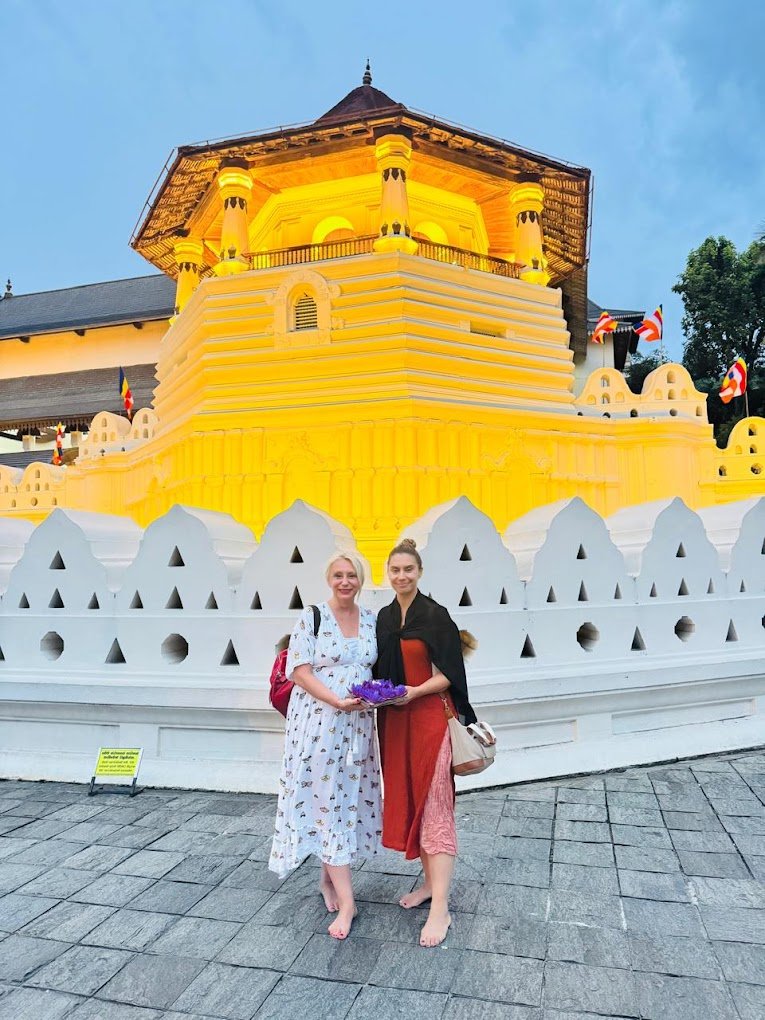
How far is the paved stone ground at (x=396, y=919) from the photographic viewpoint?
2.47 meters

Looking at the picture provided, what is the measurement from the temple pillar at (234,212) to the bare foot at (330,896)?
12368mm

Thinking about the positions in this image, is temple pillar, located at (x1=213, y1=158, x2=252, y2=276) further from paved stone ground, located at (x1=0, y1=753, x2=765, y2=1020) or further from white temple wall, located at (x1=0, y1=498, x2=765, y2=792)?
paved stone ground, located at (x1=0, y1=753, x2=765, y2=1020)

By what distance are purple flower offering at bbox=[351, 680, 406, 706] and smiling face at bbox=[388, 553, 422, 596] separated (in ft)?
1.49

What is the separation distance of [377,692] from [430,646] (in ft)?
1.04

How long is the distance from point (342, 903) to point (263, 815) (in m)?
1.44

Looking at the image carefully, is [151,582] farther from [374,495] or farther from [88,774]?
[374,495]

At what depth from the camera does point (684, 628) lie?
18.8ft

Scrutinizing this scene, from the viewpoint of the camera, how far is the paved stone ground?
2.47 m

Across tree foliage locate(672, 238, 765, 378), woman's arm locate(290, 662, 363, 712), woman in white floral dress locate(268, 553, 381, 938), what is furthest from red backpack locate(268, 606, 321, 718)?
tree foliage locate(672, 238, 765, 378)

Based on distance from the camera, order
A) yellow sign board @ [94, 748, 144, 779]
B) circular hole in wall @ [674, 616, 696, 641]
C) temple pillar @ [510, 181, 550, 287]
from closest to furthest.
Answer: yellow sign board @ [94, 748, 144, 779] < circular hole in wall @ [674, 616, 696, 641] < temple pillar @ [510, 181, 550, 287]

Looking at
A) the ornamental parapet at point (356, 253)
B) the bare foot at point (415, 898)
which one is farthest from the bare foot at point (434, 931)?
the ornamental parapet at point (356, 253)

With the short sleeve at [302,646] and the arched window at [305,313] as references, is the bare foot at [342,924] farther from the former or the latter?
the arched window at [305,313]

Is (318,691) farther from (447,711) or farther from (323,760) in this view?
(447,711)

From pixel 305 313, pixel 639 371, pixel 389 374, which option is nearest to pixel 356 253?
pixel 305 313
